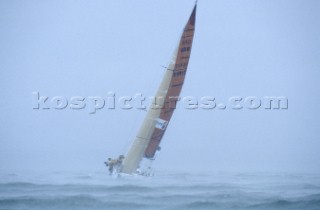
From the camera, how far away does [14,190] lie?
3653cm

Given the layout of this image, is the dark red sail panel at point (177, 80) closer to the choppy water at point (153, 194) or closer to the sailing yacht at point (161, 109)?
the sailing yacht at point (161, 109)

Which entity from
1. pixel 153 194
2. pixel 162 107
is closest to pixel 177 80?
pixel 162 107

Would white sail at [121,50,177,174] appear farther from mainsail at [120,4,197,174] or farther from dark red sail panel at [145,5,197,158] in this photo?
dark red sail panel at [145,5,197,158]

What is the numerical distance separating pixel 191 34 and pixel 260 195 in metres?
13.6

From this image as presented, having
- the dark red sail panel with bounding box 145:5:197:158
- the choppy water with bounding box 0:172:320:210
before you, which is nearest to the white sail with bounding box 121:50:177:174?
the dark red sail panel with bounding box 145:5:197:158

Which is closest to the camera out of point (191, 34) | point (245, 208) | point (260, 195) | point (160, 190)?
point (245, 208)

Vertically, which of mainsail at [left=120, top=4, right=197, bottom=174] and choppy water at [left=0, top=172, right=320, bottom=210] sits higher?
mainsail at [left=120, top=4, right=197, bottom=174]

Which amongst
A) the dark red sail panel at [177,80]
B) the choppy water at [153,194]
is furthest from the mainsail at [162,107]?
the choppy water at [153,194]

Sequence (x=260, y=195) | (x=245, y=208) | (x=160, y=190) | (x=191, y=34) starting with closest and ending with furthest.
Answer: (x=245, y=208), (x=260, y=195), (x=160, y=190), (x=191, y=34)

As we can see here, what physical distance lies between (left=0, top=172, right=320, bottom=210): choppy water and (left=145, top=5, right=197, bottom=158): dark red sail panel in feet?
9.21

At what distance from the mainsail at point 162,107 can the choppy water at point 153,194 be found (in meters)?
2.00

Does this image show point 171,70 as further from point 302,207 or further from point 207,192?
point 302,207

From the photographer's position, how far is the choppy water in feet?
103

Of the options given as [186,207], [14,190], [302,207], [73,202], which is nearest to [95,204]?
[73,202]
